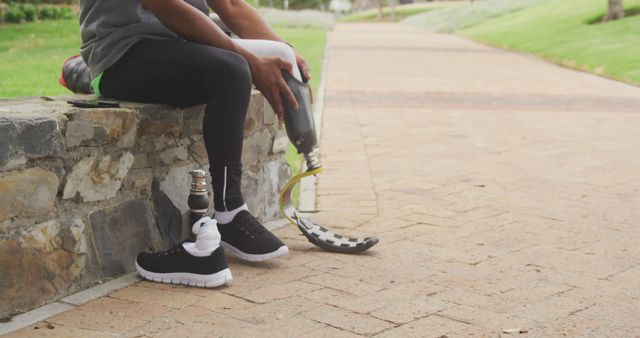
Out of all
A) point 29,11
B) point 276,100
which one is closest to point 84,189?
point 276,100

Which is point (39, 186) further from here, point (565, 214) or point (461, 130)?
point (461, 130)

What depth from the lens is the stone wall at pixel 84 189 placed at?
9.91 feet

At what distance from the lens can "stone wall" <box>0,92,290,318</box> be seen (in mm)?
3020

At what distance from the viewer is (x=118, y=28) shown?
3639 millimetres

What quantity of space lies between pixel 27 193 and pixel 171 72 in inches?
30.0

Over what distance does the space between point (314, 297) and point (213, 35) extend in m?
1.09

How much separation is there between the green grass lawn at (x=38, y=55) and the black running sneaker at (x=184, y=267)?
4284mm

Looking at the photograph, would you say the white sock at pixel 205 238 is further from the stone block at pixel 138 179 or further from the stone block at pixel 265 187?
→ the stone block at pixel 265 187

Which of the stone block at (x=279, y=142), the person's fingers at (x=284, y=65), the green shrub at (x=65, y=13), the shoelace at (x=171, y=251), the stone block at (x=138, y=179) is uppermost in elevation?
the person's fingers at (x=284, y=65)

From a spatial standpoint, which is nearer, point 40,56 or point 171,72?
point 171,72

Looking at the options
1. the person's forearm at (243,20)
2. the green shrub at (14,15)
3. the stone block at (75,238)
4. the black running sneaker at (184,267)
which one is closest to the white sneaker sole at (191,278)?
the black running sneaker at (184,267)

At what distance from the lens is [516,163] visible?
6.39m

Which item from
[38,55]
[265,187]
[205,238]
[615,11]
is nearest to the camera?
[205,238]

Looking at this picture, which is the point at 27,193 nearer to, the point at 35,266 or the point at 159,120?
the point at 35,266
